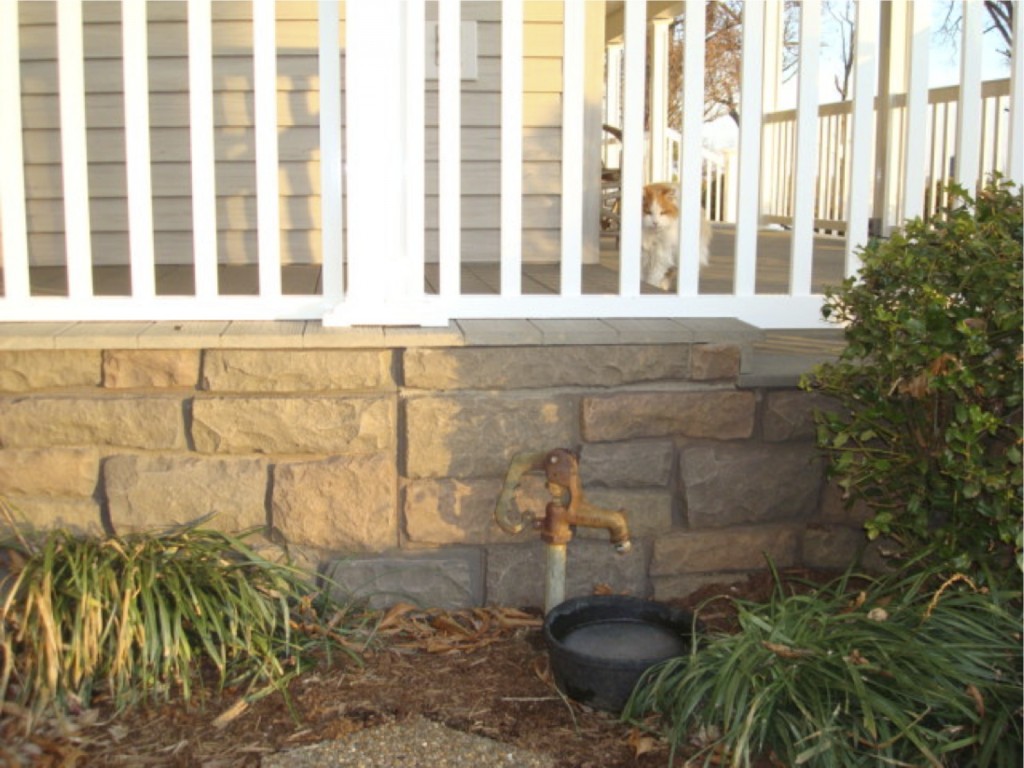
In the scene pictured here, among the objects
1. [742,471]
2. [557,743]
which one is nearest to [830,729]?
[557,743]

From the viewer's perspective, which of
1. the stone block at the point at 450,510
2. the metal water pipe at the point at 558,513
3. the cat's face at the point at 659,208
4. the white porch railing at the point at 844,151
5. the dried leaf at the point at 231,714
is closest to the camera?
the dried leaf at the point at 231,714

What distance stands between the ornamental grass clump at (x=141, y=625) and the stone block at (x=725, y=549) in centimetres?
92

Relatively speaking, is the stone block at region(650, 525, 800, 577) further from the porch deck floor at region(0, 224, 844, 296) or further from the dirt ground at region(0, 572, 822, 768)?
the porch deck floor at region(0, 224, 844, 296)

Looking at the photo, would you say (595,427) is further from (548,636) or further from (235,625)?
(235,625)

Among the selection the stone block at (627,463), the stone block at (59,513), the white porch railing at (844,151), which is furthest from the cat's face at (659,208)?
the stone block at (59,513)

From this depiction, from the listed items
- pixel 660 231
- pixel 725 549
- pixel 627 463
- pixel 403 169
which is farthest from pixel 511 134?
pixel 660 231

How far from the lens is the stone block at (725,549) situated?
10.4ft

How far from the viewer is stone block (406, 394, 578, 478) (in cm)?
302

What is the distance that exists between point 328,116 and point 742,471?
1507 mm

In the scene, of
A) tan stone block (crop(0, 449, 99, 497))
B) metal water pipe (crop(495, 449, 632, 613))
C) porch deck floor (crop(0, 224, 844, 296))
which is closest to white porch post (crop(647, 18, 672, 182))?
porch deck floor (crop(0, 224, 844, 296))

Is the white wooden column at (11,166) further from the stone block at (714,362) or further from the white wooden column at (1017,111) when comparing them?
the white wooden column at (1017,111)

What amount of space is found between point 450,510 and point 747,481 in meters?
0.84

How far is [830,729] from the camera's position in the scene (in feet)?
7.14

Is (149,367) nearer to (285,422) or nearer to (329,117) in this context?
(285,422)
